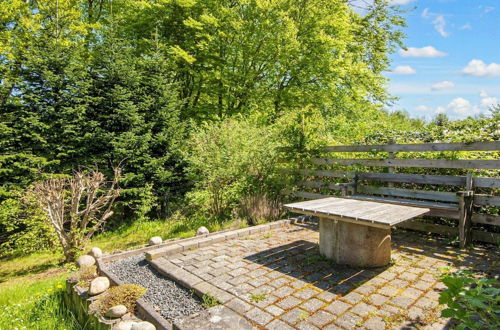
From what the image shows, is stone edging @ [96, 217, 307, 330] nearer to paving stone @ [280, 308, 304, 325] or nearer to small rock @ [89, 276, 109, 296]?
small rock @ [89, 276, 109, 296]

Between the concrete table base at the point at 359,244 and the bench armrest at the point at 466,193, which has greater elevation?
the bench armrest at the point at 466,193

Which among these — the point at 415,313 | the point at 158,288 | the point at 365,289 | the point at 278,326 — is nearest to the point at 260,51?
the point at 158,288

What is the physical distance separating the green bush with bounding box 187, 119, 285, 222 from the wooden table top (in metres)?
2.99

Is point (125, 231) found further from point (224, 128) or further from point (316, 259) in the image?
point (316, 259)

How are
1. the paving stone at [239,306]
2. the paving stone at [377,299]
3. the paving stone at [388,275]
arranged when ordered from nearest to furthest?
the paving stone at [239,306]
the paving stone at [377,299]
the paving stone at [388,275]

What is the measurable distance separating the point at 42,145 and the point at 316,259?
7560 mm

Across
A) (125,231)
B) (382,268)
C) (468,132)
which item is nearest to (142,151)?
(125,231)

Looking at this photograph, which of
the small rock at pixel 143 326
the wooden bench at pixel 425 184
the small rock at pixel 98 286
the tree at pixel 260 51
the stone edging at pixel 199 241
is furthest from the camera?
the tree at pixel 260 51

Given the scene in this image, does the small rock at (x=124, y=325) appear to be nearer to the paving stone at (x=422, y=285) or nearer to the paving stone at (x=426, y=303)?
the paving stone at (x=426, y=303)

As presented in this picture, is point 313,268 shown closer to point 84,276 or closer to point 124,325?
point 124,325

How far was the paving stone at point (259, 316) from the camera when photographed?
9.25 feet

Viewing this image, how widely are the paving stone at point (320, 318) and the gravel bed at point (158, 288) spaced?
1.15 m

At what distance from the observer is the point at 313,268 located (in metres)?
4.06

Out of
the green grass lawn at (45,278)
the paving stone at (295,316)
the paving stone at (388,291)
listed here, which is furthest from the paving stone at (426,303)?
the green grass lawn at (45,278)
